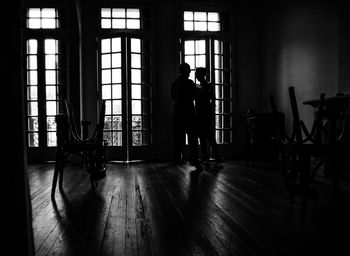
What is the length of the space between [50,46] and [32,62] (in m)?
0.52

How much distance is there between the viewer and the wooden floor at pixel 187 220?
6.26ft

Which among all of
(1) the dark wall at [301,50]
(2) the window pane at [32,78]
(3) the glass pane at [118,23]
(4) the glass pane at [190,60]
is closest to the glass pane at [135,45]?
(3) the glass pane at [118,23]

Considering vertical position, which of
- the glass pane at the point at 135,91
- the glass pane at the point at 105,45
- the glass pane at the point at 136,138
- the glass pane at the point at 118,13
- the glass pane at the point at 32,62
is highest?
the glass pane at the point at 118,13

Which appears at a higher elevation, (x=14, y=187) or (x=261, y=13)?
(x=261, y=13)

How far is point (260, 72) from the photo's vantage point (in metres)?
7.97

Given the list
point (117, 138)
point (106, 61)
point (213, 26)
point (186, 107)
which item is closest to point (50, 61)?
point (106, 61)

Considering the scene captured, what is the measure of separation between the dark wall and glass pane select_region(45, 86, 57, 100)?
4.54 m

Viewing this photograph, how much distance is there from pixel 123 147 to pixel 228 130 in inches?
92.2

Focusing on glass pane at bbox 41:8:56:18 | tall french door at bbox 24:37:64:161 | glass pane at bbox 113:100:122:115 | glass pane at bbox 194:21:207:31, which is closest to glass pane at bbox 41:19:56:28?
glass pane at bbox 41:8:56:18

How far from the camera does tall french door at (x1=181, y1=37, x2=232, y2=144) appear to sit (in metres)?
7.76

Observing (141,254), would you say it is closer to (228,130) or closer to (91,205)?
(91,205)

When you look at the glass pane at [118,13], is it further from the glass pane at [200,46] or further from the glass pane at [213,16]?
the glass pane at [213,16]

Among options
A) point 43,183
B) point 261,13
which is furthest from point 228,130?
point 43,183

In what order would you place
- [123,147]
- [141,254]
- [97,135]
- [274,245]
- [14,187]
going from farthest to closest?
[123,147]
[97,135]
[274,245]
[141,254]
[14,187]
